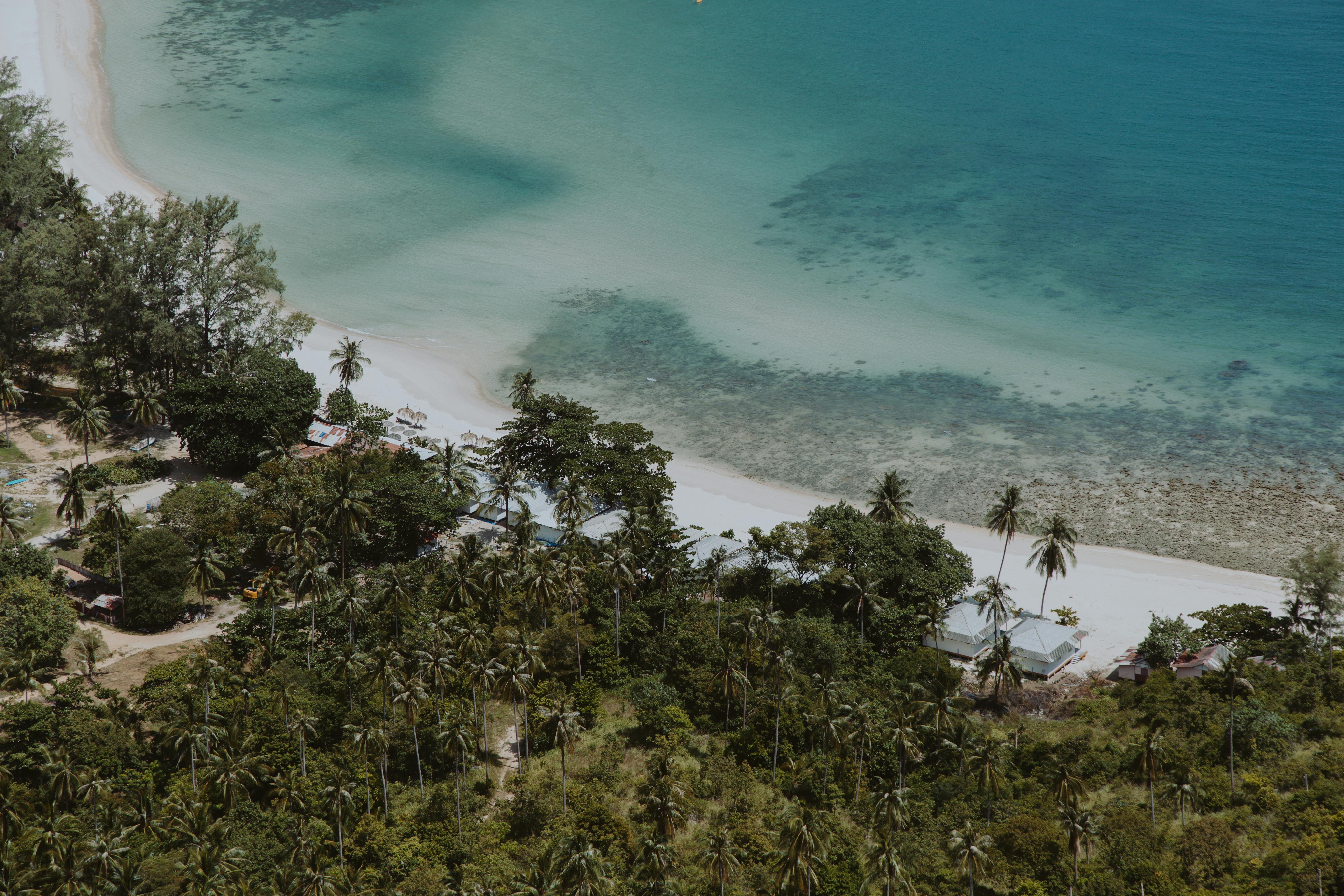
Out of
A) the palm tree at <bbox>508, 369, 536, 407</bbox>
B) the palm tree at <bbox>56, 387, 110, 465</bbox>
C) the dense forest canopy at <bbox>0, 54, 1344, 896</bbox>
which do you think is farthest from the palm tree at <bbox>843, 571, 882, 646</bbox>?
the palm tree at <bbox>56, 387, 110, 465</bbox>

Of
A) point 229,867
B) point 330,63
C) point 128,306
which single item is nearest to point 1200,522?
point 229,867

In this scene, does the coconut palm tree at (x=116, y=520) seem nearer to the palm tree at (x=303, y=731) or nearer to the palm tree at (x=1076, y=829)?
the palm tree at (x=303, y=731)

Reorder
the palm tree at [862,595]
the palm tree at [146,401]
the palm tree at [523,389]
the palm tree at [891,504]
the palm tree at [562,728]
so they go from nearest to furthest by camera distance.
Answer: the palm tree at [562,728], the palm tree at [862,595], the palm tree at [891,504], the palm tree at [146,401], the palm tree at [523,389]

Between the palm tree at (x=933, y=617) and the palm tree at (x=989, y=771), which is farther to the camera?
the palm tree at (x=933, y=617)

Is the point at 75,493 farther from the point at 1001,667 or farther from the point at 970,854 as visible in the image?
the point at 1001,667

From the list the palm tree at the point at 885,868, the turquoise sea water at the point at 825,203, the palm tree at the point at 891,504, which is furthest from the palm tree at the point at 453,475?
the palm tree at the point at 885,868

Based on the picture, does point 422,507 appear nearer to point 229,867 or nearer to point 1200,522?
point 229,867

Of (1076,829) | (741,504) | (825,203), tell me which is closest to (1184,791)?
(1076,829)
